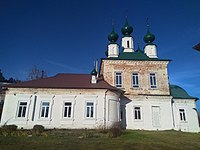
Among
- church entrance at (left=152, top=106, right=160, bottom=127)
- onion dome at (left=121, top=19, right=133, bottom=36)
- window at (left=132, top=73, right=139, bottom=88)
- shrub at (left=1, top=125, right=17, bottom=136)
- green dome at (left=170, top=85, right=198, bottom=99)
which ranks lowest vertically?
shrub at (left=1, top=125, right=17, bottom=136)

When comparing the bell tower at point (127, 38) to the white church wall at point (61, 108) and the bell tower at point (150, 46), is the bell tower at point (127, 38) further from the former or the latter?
the white church wall at point (61, 108)

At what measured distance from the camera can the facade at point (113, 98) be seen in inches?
805

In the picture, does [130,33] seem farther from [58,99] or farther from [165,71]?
[58,99]

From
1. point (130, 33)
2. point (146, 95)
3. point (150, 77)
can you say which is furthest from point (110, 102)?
point (130, 33)

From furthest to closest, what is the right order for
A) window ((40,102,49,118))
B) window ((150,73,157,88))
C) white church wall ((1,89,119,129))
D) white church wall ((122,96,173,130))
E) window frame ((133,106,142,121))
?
window ((150,73,157,88))
window frame ((133,106,142,121))
white church wall ((122,96,173,130))
window ((40,102,49,118))
white church wall ((1,89,119,129))

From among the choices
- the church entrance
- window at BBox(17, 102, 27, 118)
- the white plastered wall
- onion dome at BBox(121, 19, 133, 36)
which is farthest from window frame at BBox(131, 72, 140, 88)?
window at BBox(17, 102, 27, 118)

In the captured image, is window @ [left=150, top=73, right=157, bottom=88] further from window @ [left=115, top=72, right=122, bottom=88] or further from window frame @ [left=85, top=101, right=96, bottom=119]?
window frame @ [left=85, top=101, right=96, bottom=119]

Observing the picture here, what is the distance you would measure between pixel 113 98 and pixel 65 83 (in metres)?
6.02

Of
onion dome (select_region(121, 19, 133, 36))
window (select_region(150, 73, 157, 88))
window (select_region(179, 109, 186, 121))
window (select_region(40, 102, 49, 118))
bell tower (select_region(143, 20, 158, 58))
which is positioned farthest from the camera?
onion dome (select_region(121, 19, 133, 36))

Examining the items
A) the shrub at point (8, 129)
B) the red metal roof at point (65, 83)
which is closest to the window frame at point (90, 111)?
the red metal roof at point (65, 83)

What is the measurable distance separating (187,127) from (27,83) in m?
20.8

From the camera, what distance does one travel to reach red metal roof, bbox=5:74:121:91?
21438 mm

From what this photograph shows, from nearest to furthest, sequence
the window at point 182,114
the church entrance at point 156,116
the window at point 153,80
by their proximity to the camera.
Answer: the church entrance at point 156,116, the window at point 182,114, the window at point 153,80

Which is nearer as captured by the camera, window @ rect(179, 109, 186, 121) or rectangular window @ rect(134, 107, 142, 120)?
rectangular window @ rect(134, 107, 142, 120)
